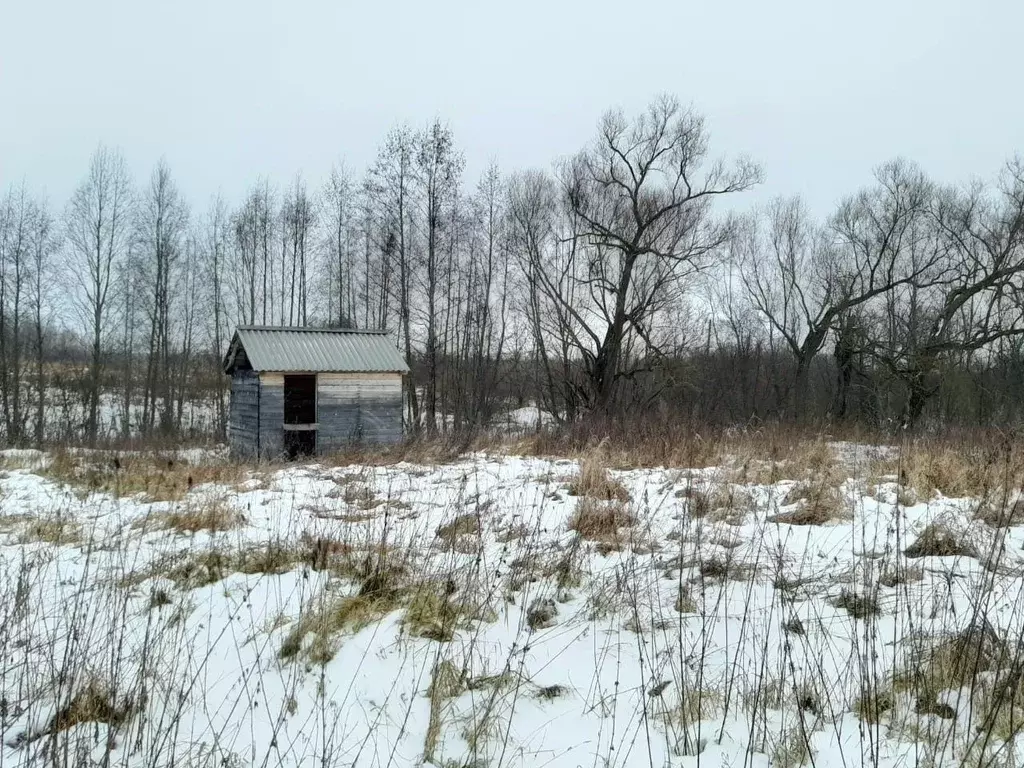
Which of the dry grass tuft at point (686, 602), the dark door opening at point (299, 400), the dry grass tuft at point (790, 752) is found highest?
the dark door opening at point (299, 400)

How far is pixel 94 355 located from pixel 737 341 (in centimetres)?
2534

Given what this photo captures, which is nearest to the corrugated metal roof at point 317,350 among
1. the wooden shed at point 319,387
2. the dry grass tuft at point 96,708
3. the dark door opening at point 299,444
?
the wooden shed at point 319,387

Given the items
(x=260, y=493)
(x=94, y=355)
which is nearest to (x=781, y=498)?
(x=260, y=493)

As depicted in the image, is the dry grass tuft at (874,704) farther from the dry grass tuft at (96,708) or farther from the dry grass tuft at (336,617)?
the dry grass tuft at (96,708)

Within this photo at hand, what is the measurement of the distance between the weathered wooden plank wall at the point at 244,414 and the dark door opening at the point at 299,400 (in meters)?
1.33

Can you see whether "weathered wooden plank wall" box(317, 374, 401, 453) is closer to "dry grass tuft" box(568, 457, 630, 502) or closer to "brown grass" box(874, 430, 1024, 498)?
"dry grass tuft" box(568, 457, 630, 502)

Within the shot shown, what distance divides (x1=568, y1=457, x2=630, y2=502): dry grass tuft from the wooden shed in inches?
347

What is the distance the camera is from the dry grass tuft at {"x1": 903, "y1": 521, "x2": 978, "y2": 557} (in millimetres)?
4555

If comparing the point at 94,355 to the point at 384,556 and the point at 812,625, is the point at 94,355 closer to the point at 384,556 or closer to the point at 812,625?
the point at 384,556

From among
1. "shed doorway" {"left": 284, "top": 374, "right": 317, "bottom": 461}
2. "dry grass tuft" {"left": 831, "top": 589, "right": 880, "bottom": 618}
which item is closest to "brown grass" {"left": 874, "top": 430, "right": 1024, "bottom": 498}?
"dry grass tuft" {"left": 831, "top": 589, "right": 880, "bottom": 618}

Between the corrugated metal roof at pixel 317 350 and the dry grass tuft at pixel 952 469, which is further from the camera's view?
the corrugated metal roof at pixel 317 350

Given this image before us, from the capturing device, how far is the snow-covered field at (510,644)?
2.71 meters

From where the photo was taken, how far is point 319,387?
15.3 m

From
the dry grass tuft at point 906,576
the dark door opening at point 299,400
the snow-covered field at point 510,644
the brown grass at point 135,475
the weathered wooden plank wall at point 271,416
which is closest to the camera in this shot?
the snow-covered field at point 510,644
